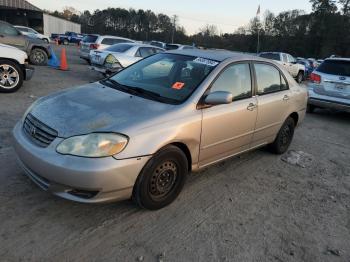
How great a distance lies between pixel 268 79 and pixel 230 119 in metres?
1.36

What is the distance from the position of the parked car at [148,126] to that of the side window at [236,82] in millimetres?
13

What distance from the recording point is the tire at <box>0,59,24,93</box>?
27.6 feet

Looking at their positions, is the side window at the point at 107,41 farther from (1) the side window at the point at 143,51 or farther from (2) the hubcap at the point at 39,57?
(1) the side window at the point at 143,51

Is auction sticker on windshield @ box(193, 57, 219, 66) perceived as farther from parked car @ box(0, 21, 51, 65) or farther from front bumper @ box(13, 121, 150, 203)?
parked car @ box(0, 21, 51, 65)

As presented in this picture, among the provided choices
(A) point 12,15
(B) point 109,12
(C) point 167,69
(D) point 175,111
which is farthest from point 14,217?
(B) point 109,12

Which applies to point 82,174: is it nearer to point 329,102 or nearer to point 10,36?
point 329,102

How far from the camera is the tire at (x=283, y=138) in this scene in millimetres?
5828

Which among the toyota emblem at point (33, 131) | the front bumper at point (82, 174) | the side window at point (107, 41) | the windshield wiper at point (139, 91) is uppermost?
the side window at point (107, 41)

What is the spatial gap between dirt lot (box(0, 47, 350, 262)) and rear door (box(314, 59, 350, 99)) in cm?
476

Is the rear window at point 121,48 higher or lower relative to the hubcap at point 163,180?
higher

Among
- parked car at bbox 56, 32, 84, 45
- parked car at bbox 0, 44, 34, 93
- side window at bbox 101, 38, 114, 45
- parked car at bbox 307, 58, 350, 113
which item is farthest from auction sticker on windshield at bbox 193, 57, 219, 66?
parked car at bbox 56, 32, 84, 45

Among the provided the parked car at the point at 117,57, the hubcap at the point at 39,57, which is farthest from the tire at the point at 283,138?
the hubcap at the point at 39,57

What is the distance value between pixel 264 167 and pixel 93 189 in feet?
10.1

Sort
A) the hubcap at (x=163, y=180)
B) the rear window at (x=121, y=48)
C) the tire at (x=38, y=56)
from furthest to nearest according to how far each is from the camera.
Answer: the tire at (x=38, y=56) → the rear window at (x=121, y=48) → the hubcap at (x=163, y=180)
